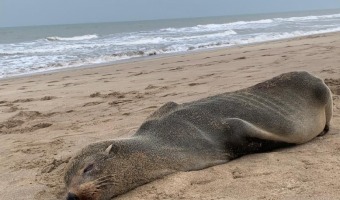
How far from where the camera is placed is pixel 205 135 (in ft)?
Answer: 12.2

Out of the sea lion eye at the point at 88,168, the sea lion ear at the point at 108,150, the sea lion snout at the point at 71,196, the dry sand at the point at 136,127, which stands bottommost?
the dry sand at the point at 136,127

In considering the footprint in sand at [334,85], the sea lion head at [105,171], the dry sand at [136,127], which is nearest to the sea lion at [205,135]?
the sea lion head at [105,171]

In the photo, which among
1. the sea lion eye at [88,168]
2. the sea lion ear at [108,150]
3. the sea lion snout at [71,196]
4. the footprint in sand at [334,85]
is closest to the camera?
the sea lion snout at [71,196]

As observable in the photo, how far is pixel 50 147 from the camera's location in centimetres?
491

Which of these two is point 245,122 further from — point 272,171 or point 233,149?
point 272,171

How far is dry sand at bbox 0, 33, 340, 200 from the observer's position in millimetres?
3158

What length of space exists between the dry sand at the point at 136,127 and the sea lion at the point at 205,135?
0.11 m

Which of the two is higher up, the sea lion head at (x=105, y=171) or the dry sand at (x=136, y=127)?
the sea lion head at (x=105, y=171)

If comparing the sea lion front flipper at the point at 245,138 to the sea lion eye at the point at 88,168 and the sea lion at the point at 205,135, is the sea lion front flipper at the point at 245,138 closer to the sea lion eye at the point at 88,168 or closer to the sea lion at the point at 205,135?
the sea lion at the point at 205,135

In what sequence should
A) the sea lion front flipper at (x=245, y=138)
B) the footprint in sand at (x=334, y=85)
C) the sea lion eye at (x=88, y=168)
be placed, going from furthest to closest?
the footprint in sand at (x=334, y=85)
the sea lion front flipper at (x=245, y=138)
the sea lion eye at (x=88, y=168)

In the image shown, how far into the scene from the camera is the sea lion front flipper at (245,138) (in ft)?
12.3

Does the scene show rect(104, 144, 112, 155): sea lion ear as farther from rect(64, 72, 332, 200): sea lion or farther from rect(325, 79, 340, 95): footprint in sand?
rect(325, 79, 340, 95): footprint in sand

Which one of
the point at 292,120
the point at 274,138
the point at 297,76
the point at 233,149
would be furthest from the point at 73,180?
the point at 297,76

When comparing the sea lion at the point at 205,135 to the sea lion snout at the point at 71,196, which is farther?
the sea lion at the point at 205,135
